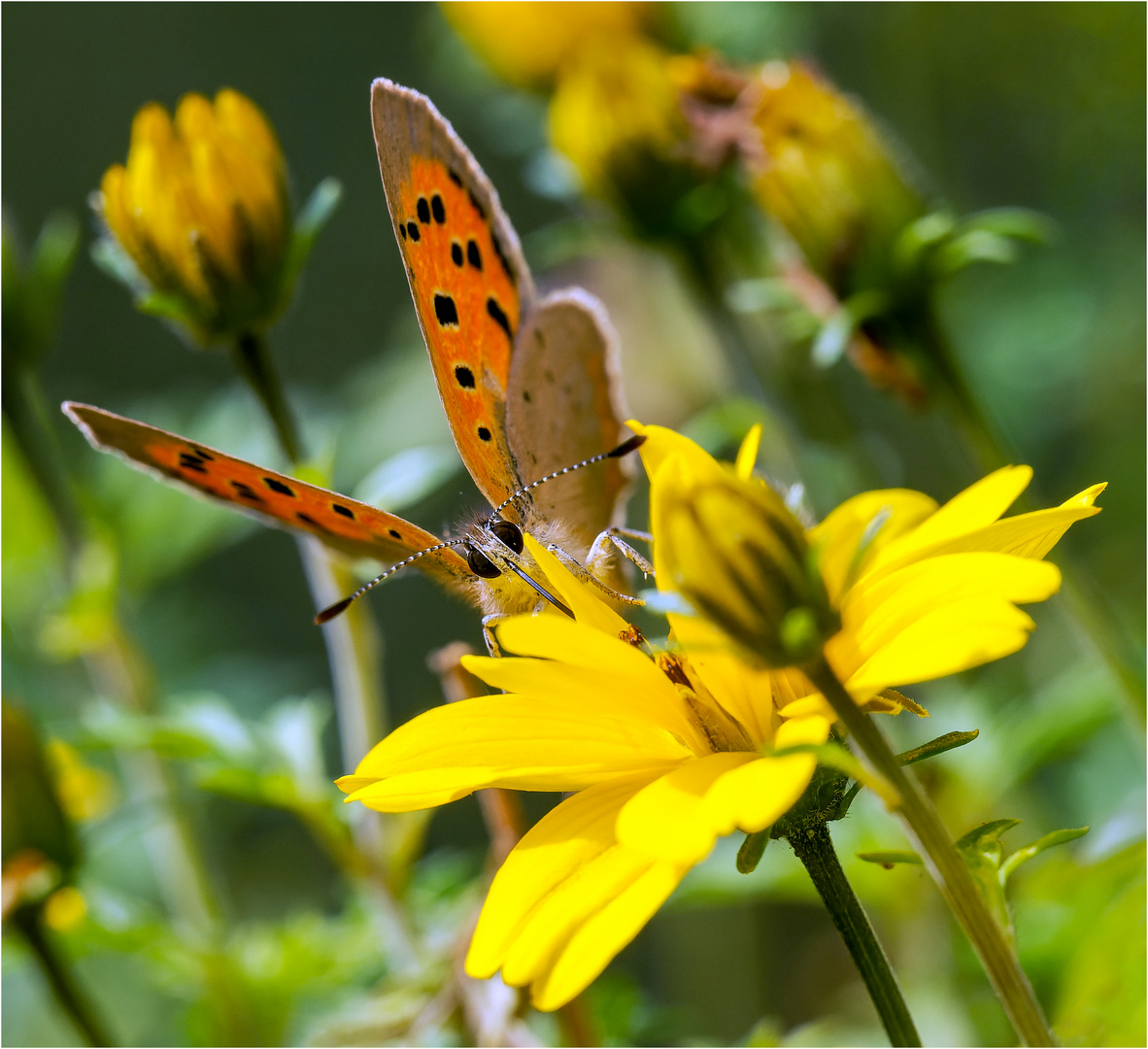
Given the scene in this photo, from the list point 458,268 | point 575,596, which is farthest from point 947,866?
point 458,268

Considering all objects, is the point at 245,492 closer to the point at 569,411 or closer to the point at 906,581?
the point at 569,411

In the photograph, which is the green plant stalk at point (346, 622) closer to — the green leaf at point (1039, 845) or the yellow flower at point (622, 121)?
the yellow flower at point (622, 121)

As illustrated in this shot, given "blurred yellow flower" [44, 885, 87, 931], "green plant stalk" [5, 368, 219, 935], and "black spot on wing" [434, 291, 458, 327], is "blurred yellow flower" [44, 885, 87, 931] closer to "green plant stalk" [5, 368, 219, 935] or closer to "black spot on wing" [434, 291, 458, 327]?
"green plant stalk" [5, 368, 219, 935]

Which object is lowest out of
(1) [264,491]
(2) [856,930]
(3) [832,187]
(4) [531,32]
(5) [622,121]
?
(2) [856,930]

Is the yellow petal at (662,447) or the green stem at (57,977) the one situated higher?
the yellow petal at (662,447)

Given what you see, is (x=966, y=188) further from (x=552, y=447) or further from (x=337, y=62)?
(x=337, y=62)

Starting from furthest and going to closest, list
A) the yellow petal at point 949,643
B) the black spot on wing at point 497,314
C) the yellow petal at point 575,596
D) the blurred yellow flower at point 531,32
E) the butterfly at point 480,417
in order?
the blurred yellow flower at point 531,32
the black spot on wing at point 497,314
the butterfly at point 480,417
the yellow petal at point 575,596
the yellow petal at point 949,643

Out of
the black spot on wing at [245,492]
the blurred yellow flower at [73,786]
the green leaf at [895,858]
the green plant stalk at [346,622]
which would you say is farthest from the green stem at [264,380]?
the green leaf at [895,858]
